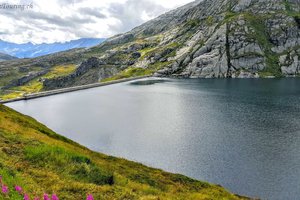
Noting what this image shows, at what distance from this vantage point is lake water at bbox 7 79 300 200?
61.4m

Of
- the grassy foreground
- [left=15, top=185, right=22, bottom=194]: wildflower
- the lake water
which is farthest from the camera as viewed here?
the lake water

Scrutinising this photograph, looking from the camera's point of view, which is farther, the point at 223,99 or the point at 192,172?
the point at 223,99

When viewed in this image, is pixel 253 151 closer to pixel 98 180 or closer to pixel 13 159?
pixel 98 180

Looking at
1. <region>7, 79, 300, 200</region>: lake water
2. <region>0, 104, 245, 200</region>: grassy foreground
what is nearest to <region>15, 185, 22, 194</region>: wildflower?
<region>0, 104, 245, 200</region>: grassy foreground

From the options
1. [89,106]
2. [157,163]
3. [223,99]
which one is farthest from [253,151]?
[89,106]

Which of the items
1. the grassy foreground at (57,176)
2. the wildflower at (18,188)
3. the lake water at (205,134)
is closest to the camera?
the wildflower at (18,188)

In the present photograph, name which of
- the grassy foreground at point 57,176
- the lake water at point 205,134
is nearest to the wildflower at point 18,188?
the grassy foreground at point 57,176

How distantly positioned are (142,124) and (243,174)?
5362 cm

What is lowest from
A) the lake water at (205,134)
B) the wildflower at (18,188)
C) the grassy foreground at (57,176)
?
the lake water at (205,134)

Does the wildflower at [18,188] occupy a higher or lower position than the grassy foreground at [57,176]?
higher

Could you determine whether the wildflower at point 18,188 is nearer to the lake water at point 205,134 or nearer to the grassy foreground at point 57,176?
the grassy foreground at point 57,176

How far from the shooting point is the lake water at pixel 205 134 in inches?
2419

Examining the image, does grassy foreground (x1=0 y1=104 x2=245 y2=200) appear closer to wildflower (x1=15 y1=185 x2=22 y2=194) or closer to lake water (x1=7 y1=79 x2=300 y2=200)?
wildflower (x1=15 y1=185 x2=22 y2=194)

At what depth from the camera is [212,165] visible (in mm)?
66125
